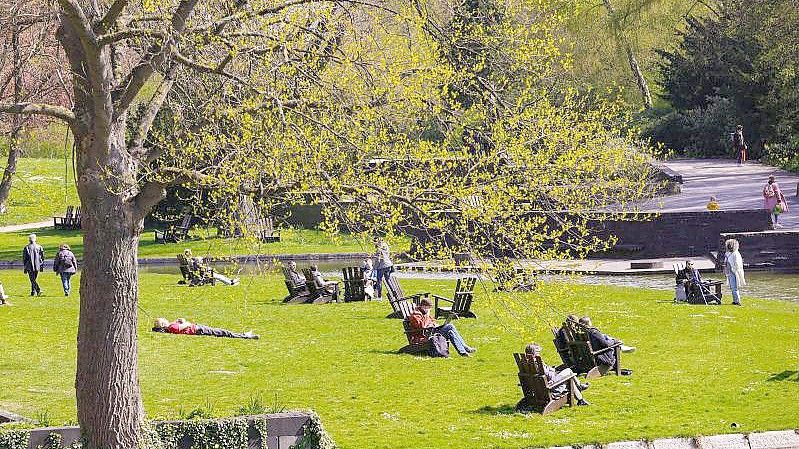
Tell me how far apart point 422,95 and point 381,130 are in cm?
52

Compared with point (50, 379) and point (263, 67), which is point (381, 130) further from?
point (50, 379)

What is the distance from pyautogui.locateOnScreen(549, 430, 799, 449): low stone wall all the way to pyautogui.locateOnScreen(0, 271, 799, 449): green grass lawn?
0.65ft

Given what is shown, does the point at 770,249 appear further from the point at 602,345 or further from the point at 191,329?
the point at 191,329

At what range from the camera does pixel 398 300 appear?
22484 millimetres

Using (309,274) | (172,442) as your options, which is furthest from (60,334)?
(172,442)

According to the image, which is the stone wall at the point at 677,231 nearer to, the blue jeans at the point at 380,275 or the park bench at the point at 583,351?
the blue jeans at the point at 380,275

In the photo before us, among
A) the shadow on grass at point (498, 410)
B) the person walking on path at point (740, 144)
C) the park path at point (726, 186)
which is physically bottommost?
the shadow on grass at point (498, 410)

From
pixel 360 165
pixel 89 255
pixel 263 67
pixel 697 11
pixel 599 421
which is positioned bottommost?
pixel 599 421

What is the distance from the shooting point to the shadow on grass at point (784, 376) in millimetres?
15758

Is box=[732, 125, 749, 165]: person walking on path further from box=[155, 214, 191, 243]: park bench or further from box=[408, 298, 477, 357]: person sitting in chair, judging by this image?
box=[408, 298, 477, 357]: person sitting in chair

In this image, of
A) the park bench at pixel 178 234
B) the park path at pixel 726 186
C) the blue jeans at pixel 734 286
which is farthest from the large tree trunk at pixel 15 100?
the park path at pixel 726 186

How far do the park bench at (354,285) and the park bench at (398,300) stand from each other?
1832 mm

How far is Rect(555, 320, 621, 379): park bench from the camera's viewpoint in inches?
633

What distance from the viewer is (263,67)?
35.9ft
